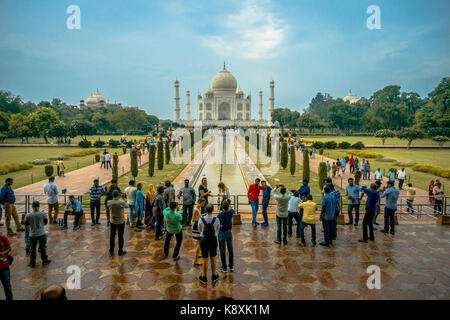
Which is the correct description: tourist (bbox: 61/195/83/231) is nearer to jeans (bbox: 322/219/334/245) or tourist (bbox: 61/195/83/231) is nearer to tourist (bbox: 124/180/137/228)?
tourist (bbox: 124/180/137/228)

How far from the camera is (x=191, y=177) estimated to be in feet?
42.2

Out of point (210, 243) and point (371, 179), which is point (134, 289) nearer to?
point (210, 243)

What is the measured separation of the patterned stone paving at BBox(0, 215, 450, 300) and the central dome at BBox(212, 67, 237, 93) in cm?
7027

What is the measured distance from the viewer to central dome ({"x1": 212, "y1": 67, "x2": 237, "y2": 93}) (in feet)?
241

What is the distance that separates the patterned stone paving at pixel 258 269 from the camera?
11.8ft

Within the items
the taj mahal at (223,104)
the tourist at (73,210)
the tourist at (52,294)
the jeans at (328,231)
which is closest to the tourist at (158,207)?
the tourist at (73,210)

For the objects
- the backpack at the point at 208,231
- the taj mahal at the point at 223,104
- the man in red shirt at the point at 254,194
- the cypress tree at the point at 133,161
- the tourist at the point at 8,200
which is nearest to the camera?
the backpack at the point at 208,231

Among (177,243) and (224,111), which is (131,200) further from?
(224,111)

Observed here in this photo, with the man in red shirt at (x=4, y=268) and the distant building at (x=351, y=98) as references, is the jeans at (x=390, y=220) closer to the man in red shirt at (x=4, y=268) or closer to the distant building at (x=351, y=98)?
the man in red shirt at (x=4, y=268)

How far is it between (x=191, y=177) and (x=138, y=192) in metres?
7.07

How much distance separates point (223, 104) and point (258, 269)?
72741 mm

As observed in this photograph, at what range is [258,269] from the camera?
4188mm

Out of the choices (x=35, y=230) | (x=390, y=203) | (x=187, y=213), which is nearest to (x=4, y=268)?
(x=35, y=230)

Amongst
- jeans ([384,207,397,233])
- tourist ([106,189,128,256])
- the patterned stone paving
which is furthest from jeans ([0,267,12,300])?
jeans ([384,207,397,233])
